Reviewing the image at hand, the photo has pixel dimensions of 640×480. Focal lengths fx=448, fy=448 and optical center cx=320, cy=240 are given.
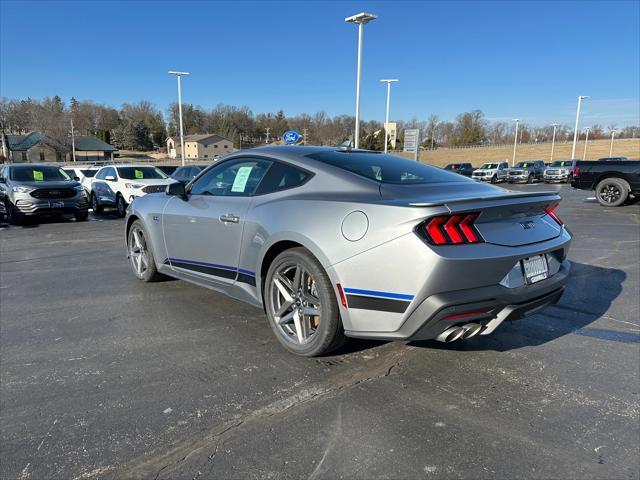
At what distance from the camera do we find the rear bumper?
2.59 m

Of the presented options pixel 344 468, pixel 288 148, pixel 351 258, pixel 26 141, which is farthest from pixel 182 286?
pixel 26 141

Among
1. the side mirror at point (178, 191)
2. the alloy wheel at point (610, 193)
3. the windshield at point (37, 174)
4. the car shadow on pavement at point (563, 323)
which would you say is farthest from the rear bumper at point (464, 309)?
the alloy wheel at point (610, 193)

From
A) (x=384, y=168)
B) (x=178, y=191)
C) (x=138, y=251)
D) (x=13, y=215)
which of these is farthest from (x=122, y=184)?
(x=384, y=168)

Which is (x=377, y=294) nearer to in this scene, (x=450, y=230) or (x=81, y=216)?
(x=450, y=230)

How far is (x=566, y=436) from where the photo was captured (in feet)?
7.86

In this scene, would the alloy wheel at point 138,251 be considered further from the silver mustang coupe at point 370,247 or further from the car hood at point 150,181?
the car hood at point 150,181

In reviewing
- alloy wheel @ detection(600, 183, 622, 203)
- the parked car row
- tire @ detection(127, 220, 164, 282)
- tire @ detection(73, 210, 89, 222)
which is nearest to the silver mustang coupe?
tire @ detection(127, 220, 164, 282)

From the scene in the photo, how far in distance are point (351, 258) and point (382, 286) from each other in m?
0.26

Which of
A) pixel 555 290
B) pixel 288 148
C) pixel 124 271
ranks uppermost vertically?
pixel 288 148

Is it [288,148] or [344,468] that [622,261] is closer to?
[288,148]

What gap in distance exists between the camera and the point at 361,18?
64.8 feet

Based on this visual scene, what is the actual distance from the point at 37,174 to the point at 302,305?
12104mm

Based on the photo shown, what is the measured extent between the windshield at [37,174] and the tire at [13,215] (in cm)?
73

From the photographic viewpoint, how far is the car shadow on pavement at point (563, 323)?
3602 mm
